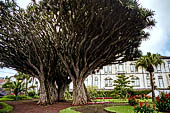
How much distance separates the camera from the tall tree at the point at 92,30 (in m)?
11.9

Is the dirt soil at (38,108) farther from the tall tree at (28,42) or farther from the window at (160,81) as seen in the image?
the window at (160,81)

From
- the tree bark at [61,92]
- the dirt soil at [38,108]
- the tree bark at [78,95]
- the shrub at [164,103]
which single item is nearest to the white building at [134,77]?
the tree bark at [61,92]

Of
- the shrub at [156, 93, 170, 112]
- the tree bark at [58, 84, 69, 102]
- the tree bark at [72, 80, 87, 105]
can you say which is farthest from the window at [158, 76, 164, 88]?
the shrub at [156, 93, 170, 112]

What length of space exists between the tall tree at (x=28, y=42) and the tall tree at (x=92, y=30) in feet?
6.21

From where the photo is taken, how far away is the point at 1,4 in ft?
44.1

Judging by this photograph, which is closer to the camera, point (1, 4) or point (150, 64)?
point (1, 4)

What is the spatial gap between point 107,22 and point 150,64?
1114cm

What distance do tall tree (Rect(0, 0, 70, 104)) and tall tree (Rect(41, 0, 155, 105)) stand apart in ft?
6.21

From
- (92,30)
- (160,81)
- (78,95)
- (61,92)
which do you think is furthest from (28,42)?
(160,81)

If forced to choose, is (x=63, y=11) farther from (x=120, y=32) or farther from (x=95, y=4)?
Result: (x=120, y=32)

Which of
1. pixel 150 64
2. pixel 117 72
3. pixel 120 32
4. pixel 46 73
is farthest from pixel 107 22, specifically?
pixel 117 72

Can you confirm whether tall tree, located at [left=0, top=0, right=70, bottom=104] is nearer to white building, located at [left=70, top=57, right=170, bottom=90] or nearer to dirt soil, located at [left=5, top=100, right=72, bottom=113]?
dirt soil, located at [left=5, top=100, right=72, bottom=113]

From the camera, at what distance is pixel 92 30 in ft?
45.8

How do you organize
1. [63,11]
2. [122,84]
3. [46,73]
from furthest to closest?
[122,84] → [46,73] → [63,11]
